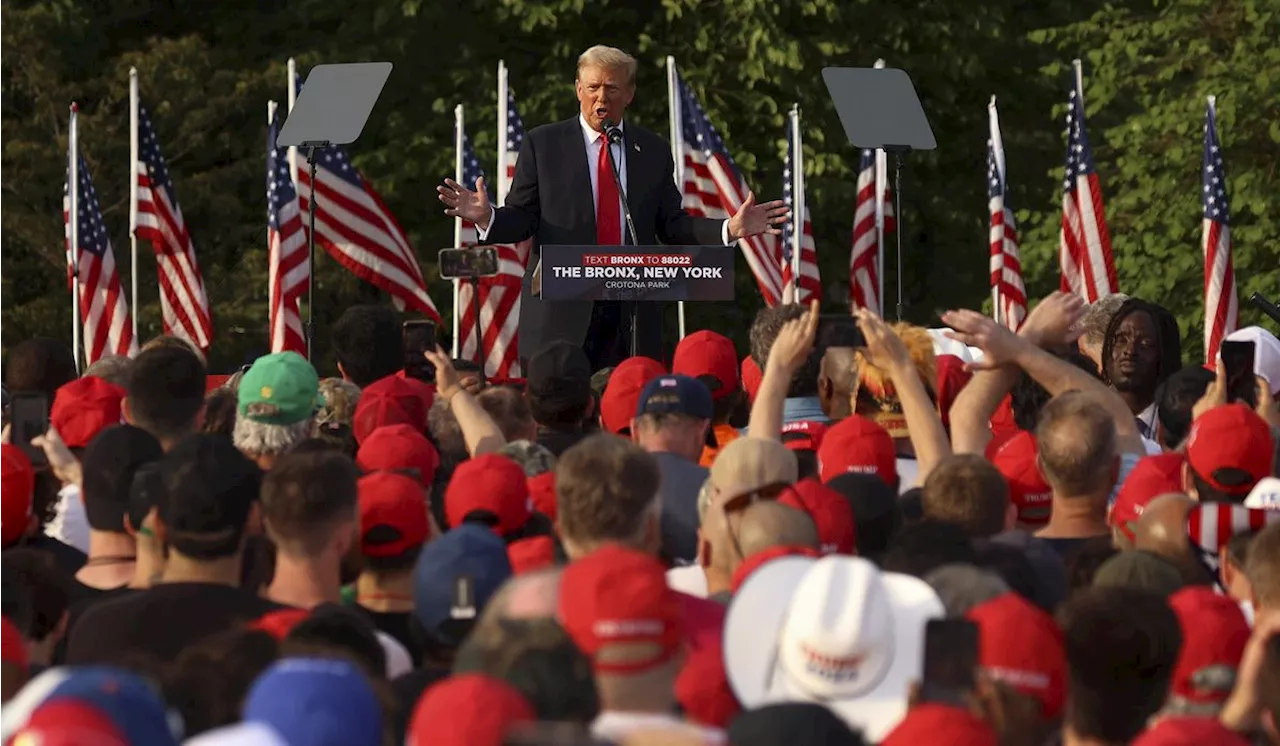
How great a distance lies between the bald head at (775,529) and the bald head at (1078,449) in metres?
1.29

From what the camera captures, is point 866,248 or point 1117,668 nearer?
point 1117,668

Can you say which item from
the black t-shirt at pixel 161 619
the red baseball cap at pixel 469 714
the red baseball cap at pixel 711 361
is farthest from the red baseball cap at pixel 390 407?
the red baseball cap at pixel 469 714

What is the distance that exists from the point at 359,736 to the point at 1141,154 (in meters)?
24.3

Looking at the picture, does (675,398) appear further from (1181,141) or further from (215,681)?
(1181,141)

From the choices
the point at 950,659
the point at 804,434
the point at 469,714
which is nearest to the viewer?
the point at 469,714

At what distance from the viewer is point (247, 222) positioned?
98.8 feet

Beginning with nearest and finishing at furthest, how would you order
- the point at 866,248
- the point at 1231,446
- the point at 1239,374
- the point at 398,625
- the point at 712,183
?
the point at 398,625, the point at 1231,446, the point at 1239,374, the point at 866,248, the point at 712,183

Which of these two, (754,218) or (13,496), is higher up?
(754,218)

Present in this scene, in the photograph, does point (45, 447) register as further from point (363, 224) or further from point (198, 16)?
point (198, 16)

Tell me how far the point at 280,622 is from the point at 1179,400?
4052mm

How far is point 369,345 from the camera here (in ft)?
33.2

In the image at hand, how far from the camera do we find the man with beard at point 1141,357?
9.99 meters

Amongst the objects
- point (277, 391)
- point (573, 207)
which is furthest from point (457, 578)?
point (573, 207)

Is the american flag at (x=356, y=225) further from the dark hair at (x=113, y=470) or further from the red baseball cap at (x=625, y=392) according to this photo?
the dark hair at (x=113, y=470)
